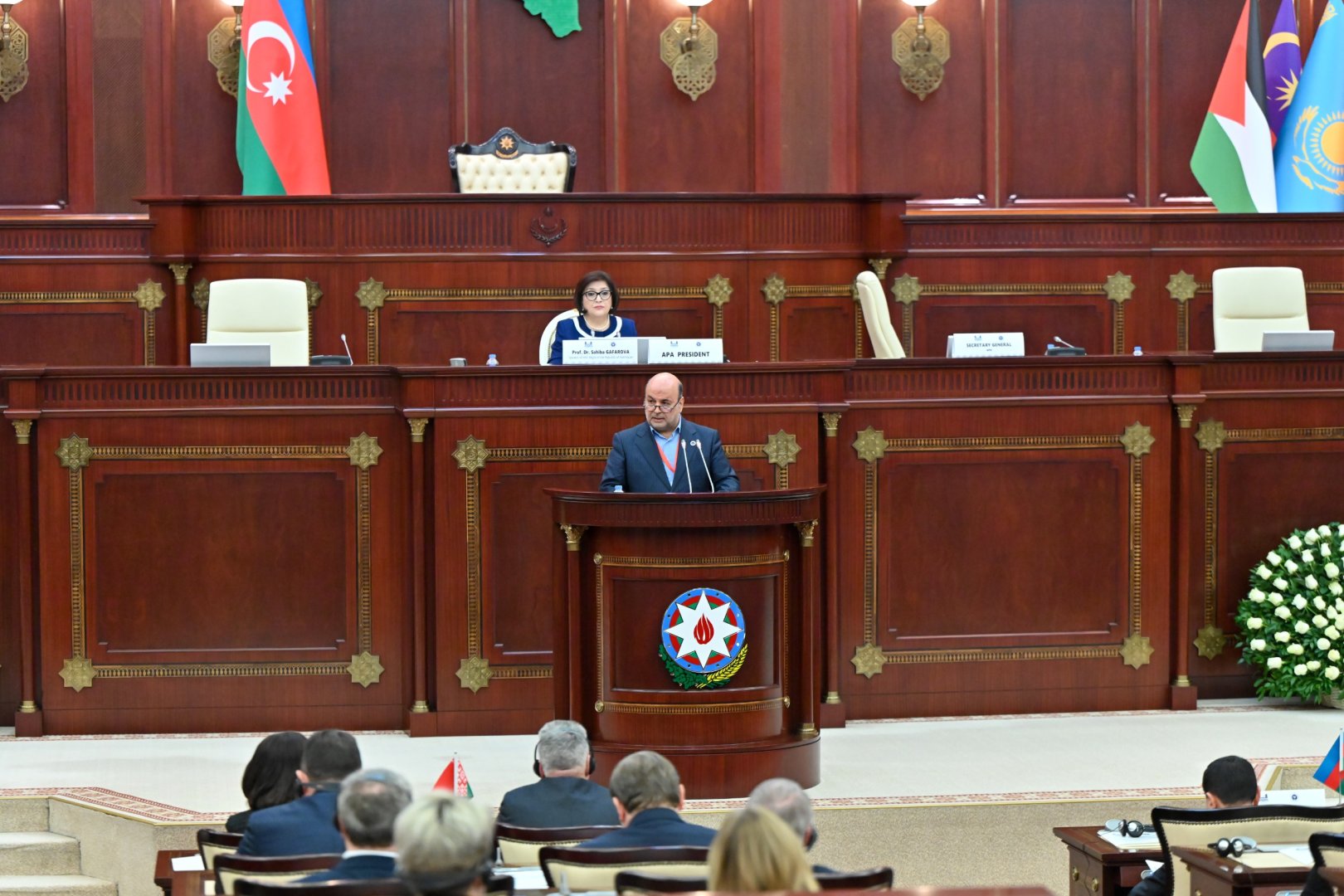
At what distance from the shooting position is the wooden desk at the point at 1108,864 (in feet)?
16.7

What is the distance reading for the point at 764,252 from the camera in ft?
31.3

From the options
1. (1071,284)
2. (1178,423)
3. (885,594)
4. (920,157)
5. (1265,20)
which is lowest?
(885,594)

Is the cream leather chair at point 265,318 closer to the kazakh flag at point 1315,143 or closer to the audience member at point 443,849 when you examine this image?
the audience member at point 443,849

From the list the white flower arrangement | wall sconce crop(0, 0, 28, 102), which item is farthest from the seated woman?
wall sconce crop(0, 0, 28, 102)

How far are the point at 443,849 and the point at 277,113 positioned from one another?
920 cm

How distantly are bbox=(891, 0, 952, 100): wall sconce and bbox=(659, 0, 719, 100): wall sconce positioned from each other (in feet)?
4.21

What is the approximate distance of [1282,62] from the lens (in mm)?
12234

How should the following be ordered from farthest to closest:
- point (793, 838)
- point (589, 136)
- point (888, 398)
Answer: point (589, 136) < point (888, 398) < point (793, 838)

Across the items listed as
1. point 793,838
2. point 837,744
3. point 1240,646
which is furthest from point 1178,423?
point 793,838

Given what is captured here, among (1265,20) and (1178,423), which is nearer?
(1178,423)

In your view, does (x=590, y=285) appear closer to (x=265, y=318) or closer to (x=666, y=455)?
(x=666, y=455)

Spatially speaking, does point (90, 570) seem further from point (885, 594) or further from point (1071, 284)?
point (1071, 284)

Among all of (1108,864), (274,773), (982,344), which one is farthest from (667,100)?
(274,773)

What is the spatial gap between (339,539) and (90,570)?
99cm
